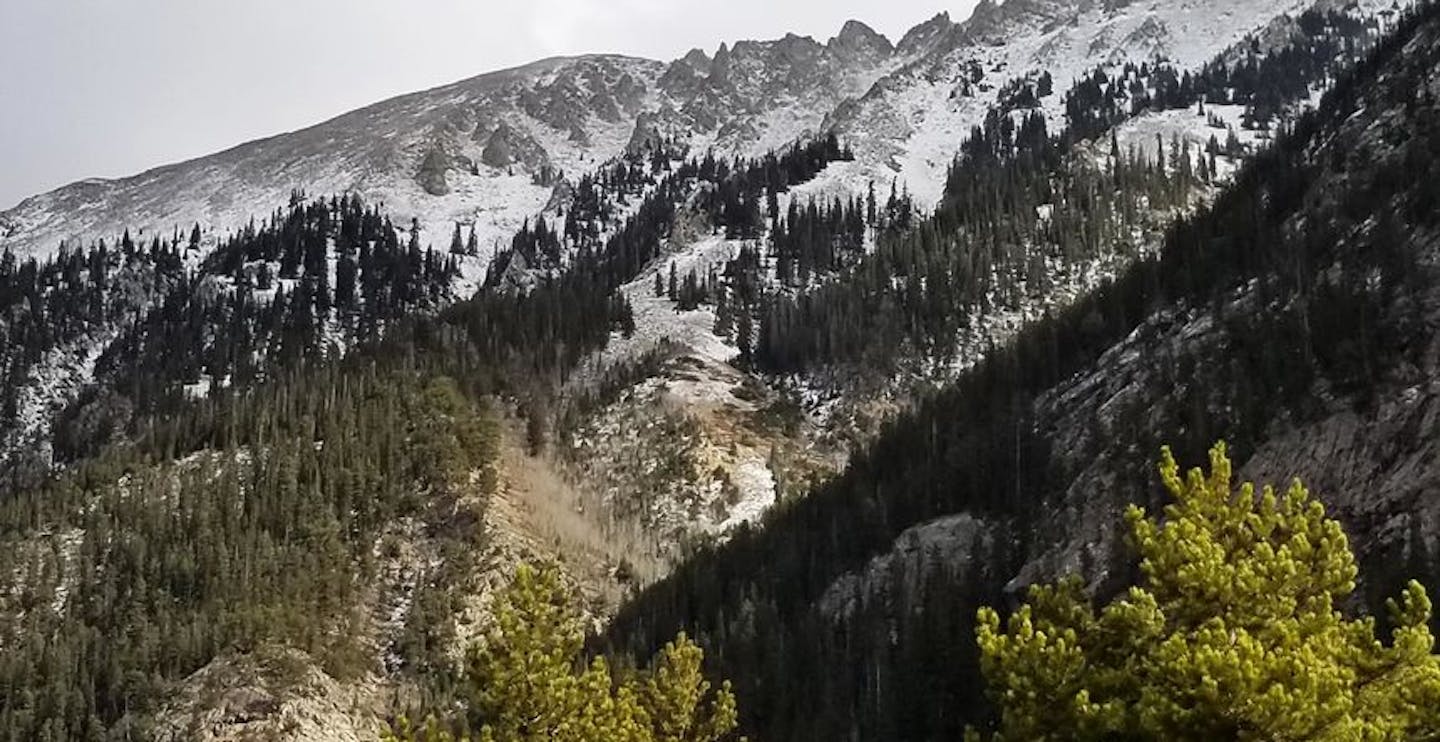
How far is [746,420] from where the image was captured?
122312mm

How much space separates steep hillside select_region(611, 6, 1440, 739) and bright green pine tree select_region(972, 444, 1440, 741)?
21.7 m

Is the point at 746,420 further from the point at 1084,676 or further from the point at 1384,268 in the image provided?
the point at 1084,676

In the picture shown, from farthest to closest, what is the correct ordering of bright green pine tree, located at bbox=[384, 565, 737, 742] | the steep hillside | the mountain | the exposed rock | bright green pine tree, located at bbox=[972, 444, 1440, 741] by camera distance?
the exposed rock < the mountain < the steep hillside < bright green pine tree, located at bbox=[384, 565, 737, 742] < bright green pine tree, located at bbox=[972, 444, 1440, 741]

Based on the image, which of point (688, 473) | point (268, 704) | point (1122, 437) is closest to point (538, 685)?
point (1122, 437)

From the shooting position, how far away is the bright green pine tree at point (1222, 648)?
55.4 ft

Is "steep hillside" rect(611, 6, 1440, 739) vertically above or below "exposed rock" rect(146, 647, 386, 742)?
above

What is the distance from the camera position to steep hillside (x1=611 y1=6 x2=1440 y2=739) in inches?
1898

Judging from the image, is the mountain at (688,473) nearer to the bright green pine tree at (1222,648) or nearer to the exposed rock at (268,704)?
the exposed rock at (268,704)

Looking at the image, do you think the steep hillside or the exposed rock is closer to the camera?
the steep hillside

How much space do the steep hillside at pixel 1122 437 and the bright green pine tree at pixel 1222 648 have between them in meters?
21.7

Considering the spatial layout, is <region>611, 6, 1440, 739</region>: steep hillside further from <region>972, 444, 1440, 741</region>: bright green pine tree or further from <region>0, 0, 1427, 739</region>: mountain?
<region>972, 444, 1440, 741</region>: bright green pine tree

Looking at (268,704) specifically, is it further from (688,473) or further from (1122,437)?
(1122,437)

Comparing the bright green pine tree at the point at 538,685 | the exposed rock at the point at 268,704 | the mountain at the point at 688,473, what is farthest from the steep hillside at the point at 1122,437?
the bright green pine tree at the point at 538,685

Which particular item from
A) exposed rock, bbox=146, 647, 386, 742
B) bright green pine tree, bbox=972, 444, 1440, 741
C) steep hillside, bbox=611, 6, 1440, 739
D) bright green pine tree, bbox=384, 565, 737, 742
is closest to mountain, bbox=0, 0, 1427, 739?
exposed rock, bbox=146, 647, 386, 742
